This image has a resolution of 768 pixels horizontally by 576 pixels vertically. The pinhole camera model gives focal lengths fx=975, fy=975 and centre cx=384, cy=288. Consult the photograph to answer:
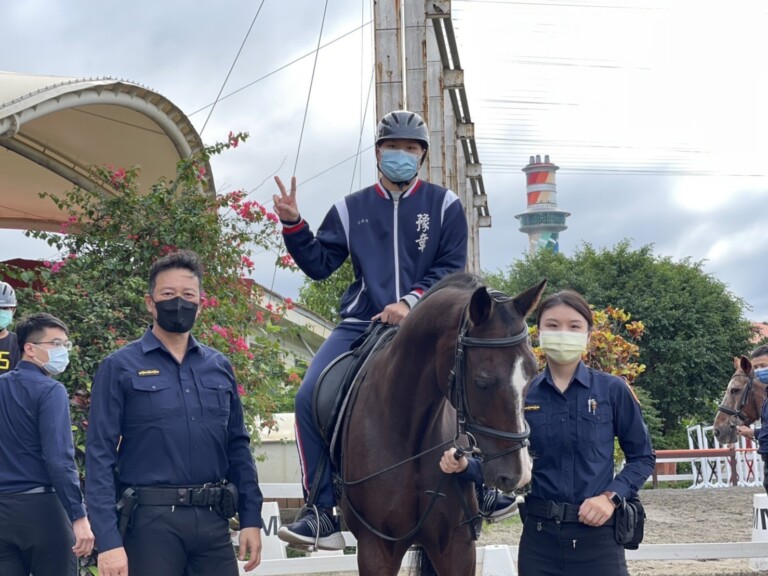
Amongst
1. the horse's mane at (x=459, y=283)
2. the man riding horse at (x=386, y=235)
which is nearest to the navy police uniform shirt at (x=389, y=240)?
the man riding horse at (x=386, y=235)

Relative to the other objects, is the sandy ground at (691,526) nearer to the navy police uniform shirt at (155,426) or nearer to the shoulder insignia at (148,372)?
the navy police uniform shirt at (155,426)

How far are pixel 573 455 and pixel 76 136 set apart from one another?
33.7 ft

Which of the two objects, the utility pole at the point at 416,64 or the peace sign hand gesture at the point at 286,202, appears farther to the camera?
the utility pole at the point at 416,64

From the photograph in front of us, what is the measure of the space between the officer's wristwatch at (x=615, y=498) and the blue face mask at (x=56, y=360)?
357 centimetres

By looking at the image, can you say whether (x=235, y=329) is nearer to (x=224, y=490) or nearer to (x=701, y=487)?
(x=224, y=490)

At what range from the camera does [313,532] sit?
5207 millimetres

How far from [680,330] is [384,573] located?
36.4 m

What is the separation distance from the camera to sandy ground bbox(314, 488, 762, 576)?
10359 millimetres

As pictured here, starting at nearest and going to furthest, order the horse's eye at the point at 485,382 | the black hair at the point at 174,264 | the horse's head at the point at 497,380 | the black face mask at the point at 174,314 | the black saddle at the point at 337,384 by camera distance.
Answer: the horse's head at the point at 497,380
the horse's eye at the point at 485,382
the black face mask at the point at 174,314
the black hair at the point at 174,264
the black saddle at the point at 337,384

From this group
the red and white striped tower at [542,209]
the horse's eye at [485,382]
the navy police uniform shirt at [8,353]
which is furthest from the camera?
the red and white striped tower at [542,209]

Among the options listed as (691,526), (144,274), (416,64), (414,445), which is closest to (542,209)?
(691,526)

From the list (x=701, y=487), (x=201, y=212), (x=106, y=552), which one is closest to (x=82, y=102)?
(x=201, y=212)

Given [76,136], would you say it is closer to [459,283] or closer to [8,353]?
[8,353]

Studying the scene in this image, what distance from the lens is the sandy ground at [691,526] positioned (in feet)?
34.0
